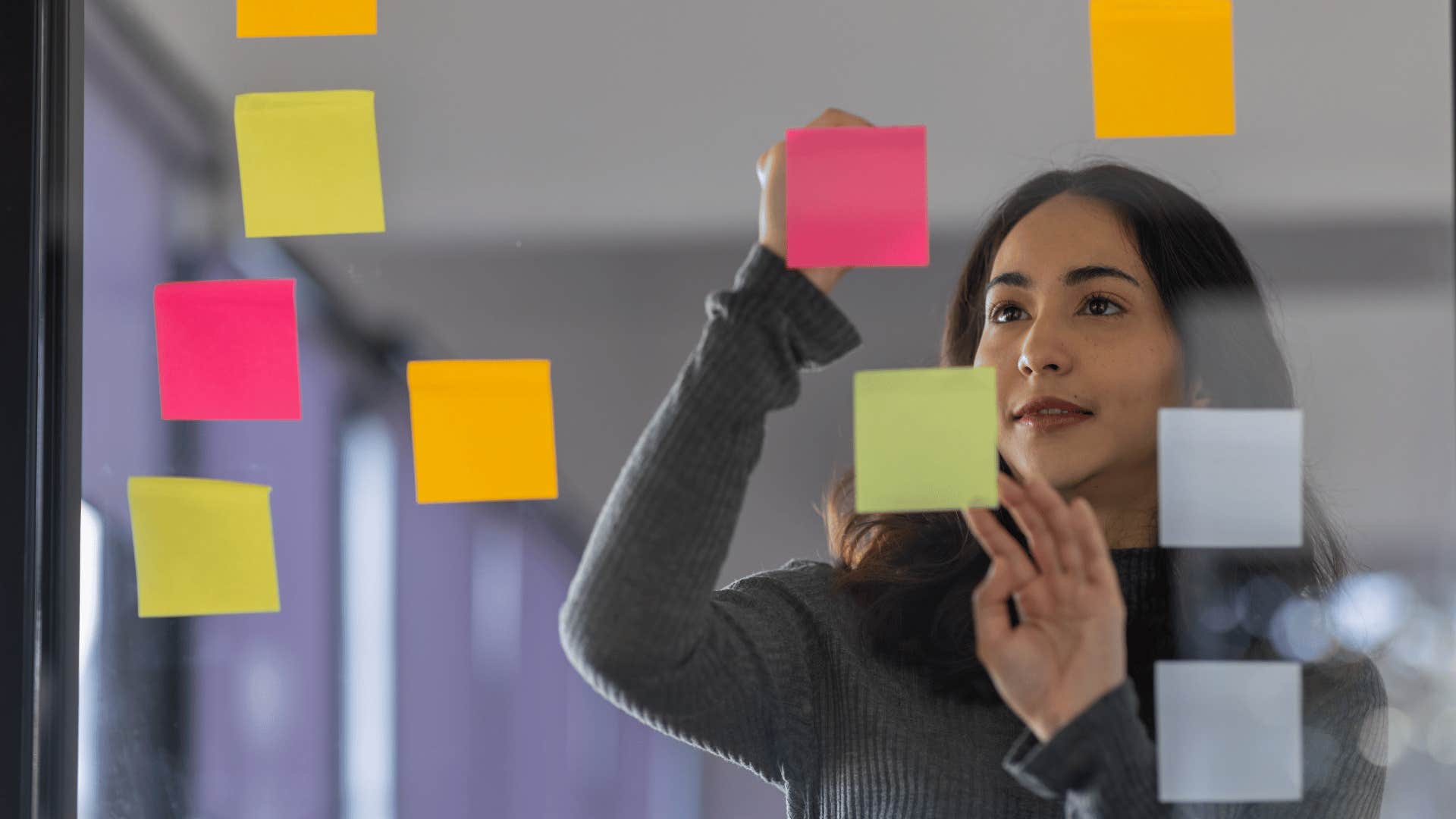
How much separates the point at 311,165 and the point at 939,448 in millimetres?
629

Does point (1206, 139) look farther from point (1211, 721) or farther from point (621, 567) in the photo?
point (621, 567)

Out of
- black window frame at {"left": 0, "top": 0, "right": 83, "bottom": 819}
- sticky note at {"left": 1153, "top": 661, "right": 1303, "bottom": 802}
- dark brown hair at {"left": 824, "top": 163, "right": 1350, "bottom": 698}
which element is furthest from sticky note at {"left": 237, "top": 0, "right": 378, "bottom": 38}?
sticky note at {"left": 1153, "top": 661, "right": 1303, "bottom": 802}

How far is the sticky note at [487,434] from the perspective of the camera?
1068mm

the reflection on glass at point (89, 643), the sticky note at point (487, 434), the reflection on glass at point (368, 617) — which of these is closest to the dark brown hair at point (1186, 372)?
the sticky note at point (487, 434)

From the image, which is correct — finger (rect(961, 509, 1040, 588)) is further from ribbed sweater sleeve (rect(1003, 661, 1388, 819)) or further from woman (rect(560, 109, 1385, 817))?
ribbed sweater sleeve (rect(1003, 661, 1388, 819))

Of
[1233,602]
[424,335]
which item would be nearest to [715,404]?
[424,335]

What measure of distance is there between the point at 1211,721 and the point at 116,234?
1.10 m

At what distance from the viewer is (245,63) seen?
43.6 inches

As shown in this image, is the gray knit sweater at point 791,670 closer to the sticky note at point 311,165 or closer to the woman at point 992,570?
the woman at point 992,570

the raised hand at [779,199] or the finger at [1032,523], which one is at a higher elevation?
the raised hand at [779,199]

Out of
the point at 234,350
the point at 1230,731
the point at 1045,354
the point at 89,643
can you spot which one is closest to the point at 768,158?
the point at 1045,354

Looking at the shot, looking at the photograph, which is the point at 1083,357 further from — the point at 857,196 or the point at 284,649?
the point at 284,649

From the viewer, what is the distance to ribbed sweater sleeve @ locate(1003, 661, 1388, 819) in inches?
35.7

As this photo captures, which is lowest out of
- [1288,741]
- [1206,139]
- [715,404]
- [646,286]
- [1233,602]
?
[1288,741]
